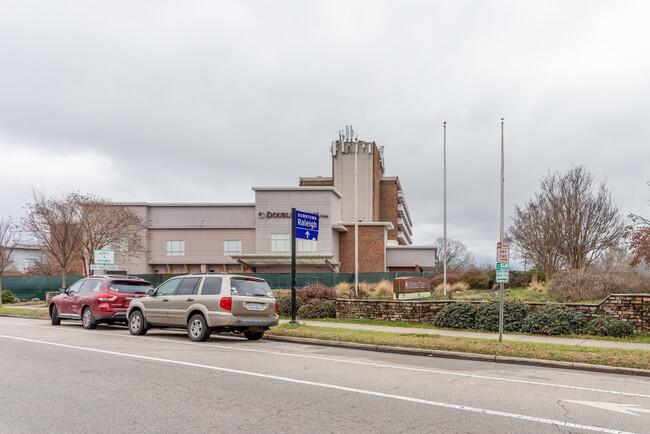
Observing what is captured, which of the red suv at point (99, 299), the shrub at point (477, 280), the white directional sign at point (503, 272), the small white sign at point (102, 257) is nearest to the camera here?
the white directional sign at point (503, 272)

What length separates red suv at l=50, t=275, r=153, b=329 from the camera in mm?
16812

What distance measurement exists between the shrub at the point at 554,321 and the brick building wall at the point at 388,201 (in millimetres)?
68632

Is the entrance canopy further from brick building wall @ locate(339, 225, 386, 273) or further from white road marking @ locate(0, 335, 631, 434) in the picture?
white road marking @ locate(0, 335, 631, 434)

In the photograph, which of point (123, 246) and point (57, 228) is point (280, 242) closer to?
point (123, 246)

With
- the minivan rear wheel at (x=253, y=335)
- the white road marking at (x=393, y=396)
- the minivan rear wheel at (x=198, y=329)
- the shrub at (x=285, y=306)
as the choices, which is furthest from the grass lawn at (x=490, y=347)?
the shrub at (x=285, y=306)

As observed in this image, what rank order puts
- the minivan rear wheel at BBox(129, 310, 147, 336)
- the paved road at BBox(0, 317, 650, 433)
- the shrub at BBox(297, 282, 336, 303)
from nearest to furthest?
1. the paved road at BBox(0, 317, 650, 433)
2. the minivan rear wheel at BBox(129, 310, 147, 336)
3. the shrub at BBox(297, 282, 336, 303)

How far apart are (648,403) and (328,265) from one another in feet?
151

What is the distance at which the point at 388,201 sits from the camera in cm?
8494

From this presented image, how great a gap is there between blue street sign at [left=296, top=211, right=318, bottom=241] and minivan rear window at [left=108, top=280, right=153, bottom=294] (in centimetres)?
549

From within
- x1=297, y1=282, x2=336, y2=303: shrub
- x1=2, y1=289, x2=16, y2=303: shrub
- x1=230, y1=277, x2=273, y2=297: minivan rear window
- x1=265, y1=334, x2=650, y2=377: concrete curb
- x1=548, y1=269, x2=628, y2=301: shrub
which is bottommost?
x1=2, y1=289, x2=16, y2=303: shrub

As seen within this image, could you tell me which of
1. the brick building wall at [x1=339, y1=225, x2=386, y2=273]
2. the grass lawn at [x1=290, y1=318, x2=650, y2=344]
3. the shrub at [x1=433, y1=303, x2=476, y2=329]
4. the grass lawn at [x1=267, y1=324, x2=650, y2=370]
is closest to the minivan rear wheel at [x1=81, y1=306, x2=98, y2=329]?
the grass lawn at [x1=267, y1=324, x2=650, y2=370]

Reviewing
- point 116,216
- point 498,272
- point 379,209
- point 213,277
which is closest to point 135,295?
point 213,277

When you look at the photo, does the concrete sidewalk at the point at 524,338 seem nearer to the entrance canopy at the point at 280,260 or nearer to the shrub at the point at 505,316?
the shrub at the point at 505,316

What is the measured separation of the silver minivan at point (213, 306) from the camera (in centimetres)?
1312
